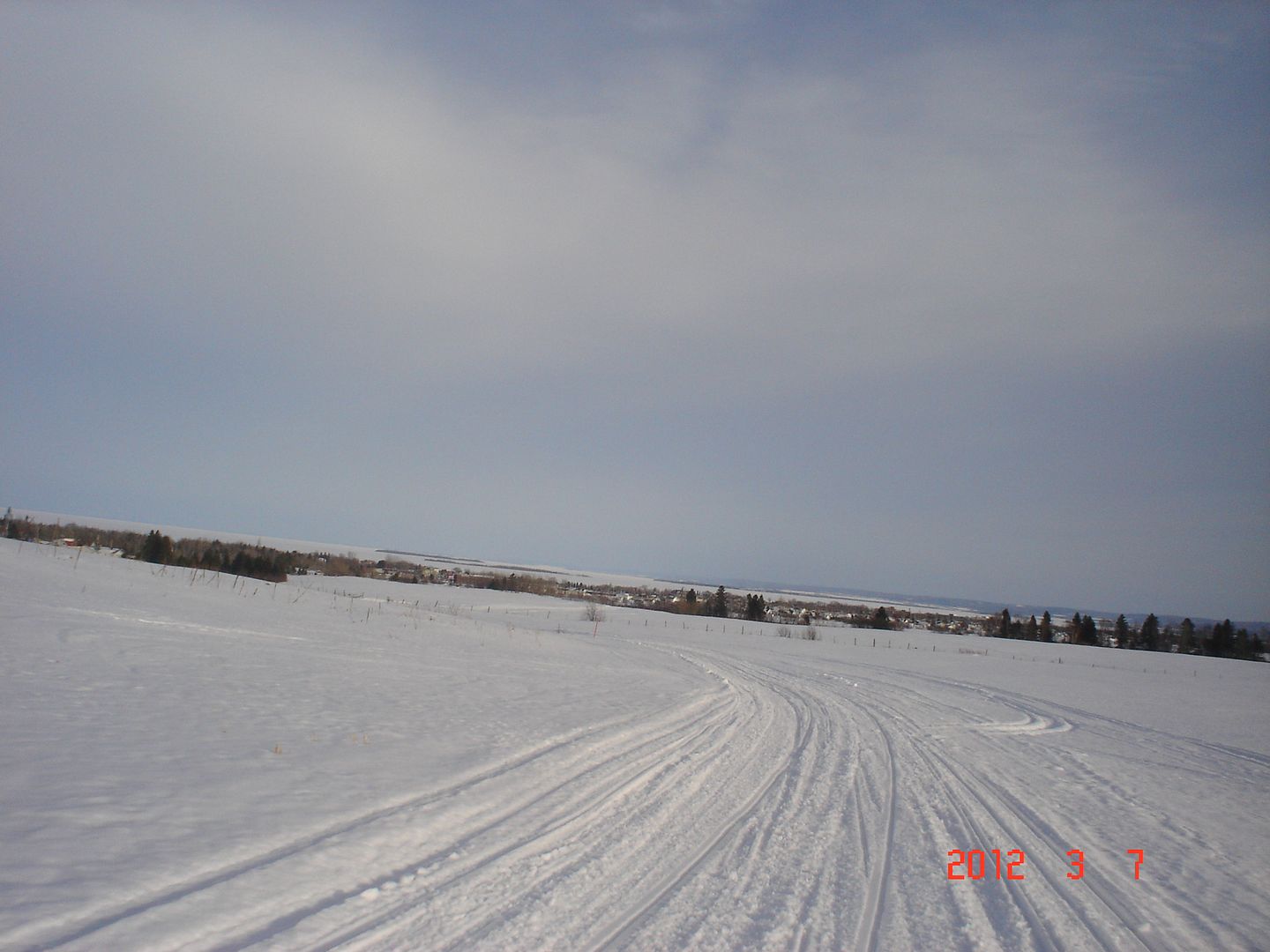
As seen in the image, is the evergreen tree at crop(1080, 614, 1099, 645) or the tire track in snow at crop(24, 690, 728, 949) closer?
the tire track in snow at crop(24, 690, 728, 949)

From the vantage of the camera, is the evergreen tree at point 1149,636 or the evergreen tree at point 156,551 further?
the evergreen tree at point 1149,636

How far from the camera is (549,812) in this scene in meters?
5.68

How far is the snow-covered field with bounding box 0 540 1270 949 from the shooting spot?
12.3 ft

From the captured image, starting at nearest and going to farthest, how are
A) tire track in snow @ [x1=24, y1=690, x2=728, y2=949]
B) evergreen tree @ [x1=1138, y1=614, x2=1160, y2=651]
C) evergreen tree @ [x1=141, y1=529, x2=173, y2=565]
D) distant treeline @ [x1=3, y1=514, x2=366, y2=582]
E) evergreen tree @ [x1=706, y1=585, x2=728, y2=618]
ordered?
tire track in snow @ [x1=24, y1=690, x2=728, y2=949] < distant treeline @ [x1=3, y1=514, x2=366, y2=582] < evergreen tree @ [x1=141, y1=529, x2=173, y2=565] < evergreen tree @ [x1=1138, y1=614, x2=1160, y2=651] < evergreen tree @ [x1=706, y1=585, x2=728, y2=618]

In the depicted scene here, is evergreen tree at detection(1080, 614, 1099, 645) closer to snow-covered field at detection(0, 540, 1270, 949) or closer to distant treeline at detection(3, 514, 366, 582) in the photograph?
snow-covered field at detection(0, 540, 1270, 949)

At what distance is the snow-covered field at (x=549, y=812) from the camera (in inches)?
148

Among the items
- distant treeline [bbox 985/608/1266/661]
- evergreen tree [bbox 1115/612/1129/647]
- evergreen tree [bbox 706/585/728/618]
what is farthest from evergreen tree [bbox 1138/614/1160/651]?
evergreen tree [bbox 706/585/728/618]

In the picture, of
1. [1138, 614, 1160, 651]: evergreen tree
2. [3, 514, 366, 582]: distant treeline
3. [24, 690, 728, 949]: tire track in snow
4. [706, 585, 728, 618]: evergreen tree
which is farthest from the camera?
[706, 585, 728, 618]: evergreen tree

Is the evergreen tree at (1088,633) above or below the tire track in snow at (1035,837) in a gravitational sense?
below

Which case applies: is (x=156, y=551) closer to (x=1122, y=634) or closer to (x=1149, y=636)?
(x=1122, y=634)

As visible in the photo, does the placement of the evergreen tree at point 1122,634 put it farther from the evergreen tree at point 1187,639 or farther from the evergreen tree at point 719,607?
the evergreen tree at point 719,607

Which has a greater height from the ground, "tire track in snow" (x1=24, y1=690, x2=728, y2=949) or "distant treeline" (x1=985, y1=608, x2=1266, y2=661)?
"tire track in snow" (x1=24, y1=690, x2=728, y2=949)

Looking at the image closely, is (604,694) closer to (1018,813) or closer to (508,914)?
(1018,813)

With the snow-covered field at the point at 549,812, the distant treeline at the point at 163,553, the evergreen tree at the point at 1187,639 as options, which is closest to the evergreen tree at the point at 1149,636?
the evergreen tree at the point at 1187,639
